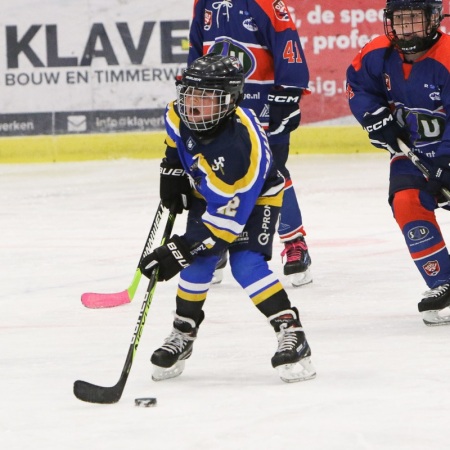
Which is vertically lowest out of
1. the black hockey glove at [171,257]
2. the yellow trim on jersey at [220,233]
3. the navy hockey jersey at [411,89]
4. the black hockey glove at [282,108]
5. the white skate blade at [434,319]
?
the white skate blade at [434,319]

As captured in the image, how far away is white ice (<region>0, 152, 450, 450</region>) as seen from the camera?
255 cm

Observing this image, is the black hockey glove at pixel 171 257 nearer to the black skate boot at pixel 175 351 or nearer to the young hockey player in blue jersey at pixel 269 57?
the black skate boot at pixel 175 351

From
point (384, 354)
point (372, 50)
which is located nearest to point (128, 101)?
point (372, 50)

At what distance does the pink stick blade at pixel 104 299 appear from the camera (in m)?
4.07

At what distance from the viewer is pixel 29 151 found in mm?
8602

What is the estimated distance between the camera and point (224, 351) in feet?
11.2

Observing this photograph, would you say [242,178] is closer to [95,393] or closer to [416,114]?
[95,393]

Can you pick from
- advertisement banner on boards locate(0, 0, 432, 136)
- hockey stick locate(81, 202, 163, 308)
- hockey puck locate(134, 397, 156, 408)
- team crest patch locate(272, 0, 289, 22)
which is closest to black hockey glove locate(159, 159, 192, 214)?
hockey puck locate(134, 397, 156, 408)

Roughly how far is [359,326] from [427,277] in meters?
0.29

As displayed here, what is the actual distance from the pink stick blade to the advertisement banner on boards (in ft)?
14.7

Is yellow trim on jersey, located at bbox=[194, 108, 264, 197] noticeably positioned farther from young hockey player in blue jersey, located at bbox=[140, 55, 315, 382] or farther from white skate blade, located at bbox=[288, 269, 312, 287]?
white skate blade, located at bbox=[288, 269, 312, 287]

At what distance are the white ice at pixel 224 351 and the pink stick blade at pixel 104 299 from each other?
31 mm

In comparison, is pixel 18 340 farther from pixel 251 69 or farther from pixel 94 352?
pixel 251 69

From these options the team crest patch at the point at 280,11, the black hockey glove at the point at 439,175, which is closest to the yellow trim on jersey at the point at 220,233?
the black hockey glove at the point at 439,175
